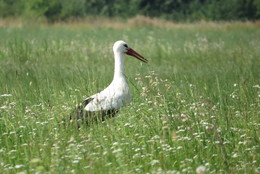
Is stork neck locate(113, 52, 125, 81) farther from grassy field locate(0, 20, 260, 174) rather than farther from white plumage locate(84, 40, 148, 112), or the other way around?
grassy field locate(0, 20, 260, 174)

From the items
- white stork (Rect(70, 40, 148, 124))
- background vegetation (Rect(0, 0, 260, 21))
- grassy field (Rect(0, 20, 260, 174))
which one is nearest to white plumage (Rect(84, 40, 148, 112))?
white stork (Rect(70, 40, 148, 124))

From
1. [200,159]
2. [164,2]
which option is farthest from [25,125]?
[164,2]

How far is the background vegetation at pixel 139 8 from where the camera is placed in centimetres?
4128

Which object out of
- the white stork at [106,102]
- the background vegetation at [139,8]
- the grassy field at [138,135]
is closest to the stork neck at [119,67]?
the white stork at [106,102]

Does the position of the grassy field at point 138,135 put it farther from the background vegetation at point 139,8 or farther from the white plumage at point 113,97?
the background vegetation at point 139,8

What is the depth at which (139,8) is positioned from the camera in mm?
46625

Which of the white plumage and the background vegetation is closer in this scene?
the white plumage

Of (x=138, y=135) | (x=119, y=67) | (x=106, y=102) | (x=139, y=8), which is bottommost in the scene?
(x=138, y=135)

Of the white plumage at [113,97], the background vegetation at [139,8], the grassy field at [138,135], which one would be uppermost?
the background vegetation at [139,8]

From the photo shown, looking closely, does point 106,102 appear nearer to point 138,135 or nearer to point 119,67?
point 119,67

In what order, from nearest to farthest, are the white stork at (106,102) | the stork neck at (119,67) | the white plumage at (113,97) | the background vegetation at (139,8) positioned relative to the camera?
the white stork at (106,102), the white plumage at (113,97), the stork neck at (119,67), the background vegetation at (139,8)

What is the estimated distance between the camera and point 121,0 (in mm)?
46656

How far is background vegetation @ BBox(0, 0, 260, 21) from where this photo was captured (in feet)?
135

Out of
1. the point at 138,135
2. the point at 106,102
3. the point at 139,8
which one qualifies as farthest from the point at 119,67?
the point at 139,8
